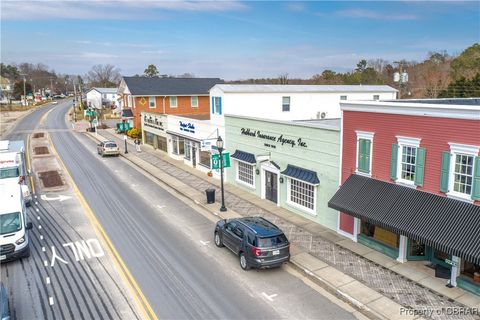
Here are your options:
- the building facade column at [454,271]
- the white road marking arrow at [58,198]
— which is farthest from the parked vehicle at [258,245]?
the white road marking arrow at [58,198]

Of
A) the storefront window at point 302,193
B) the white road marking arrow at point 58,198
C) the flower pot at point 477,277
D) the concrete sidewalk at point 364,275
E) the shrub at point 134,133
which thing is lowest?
the concrete sidewalk at point 364,275

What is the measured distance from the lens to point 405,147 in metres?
15.2

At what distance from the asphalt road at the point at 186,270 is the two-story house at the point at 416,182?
4221mm

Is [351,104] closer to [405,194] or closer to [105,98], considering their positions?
[405,194]

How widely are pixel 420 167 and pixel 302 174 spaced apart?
23.1 ft

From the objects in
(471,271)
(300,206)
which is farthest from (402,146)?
(300,206)

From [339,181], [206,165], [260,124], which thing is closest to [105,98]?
[206,165]

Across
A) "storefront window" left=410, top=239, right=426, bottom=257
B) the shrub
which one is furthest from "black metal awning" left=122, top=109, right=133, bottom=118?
"storefront window" left=410, top=239, right=426, bottom=257

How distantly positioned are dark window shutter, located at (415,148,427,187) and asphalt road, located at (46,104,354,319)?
583cm

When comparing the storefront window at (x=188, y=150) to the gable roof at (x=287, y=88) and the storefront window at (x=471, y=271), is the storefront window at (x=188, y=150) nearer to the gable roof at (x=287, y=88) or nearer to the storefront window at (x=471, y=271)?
the gable roof at (x=287, y=88)

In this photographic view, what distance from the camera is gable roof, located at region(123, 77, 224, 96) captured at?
53656 mm

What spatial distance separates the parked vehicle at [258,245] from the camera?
1447cm

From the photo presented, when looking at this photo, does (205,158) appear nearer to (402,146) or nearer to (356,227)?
(356,227)

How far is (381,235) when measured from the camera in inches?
654
